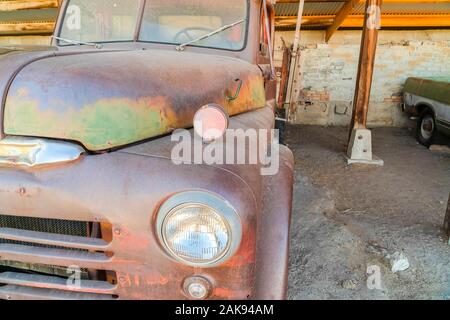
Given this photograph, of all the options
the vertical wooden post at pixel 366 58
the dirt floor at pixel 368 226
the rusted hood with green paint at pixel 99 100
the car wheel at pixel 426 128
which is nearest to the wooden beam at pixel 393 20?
the car wheel at pixel 426 128

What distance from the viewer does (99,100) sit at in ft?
4.66

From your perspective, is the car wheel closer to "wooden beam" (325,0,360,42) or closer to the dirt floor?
the dirt floor

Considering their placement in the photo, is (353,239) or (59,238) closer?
(59,238)

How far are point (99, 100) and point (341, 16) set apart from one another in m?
Result: 7.68

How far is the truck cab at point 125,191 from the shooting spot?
4.16 ft

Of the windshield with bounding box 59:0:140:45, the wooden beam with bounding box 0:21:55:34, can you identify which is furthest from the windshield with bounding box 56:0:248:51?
the wooden beam with bounding box 0:21:55:34

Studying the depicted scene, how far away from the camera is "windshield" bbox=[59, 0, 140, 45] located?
8.44 ft

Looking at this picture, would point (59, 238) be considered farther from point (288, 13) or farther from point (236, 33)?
point (288, 13)

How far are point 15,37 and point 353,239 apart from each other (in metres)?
11.2

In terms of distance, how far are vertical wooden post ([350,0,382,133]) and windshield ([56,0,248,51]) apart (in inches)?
146

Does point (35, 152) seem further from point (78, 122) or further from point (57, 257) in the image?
point (57, 257)

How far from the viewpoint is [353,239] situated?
11.0 ft

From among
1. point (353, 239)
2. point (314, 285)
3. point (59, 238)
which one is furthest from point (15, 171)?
point (353, 239)

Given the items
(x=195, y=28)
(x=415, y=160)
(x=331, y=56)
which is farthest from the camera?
(x=331, y=56)
